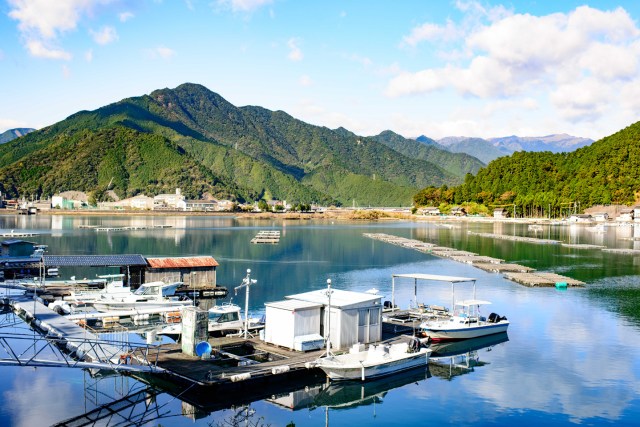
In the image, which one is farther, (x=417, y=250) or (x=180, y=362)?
(x=417, y=250)

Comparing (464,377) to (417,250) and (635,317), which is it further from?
(417,250)

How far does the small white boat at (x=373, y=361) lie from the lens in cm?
2577

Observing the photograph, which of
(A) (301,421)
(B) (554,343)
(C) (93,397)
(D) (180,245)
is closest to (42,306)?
(C) (93,397)

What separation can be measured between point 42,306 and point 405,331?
23.6m

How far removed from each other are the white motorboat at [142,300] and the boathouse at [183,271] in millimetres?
2437

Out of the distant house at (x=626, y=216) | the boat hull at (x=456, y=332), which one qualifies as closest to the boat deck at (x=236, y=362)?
the boat hull at (x=456, y=332)

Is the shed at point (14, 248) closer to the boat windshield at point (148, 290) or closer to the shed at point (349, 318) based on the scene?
the boat windshield at point (148, 290)

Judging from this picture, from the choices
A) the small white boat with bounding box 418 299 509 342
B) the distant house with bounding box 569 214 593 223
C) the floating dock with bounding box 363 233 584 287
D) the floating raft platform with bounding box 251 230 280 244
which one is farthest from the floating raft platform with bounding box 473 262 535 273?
the distant house with bounding box 569 214 593 223

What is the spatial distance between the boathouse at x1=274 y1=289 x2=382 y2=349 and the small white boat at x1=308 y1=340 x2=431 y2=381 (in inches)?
39.7

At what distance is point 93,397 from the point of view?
938 inches

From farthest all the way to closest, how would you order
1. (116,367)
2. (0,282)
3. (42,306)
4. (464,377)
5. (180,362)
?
1. (0,282)
2. (42,306)
3. (464,377)
4. (180,362)
5. (116,367)

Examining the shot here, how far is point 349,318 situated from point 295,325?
9.03 ft

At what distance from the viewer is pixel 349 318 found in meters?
28.9

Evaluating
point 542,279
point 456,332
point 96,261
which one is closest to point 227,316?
point 96,261
